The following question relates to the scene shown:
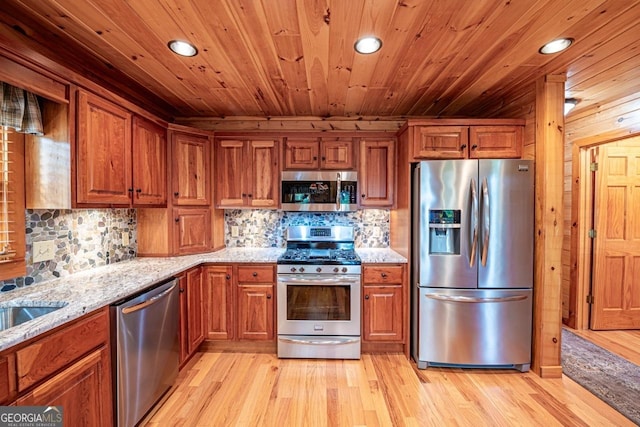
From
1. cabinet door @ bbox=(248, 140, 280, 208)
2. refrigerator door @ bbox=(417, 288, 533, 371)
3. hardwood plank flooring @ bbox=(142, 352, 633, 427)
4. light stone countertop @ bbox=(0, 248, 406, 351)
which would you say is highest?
cabinet door @ bbox=(248, 140, 280, 208)

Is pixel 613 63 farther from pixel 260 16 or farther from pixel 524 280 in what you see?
pixel 260 16

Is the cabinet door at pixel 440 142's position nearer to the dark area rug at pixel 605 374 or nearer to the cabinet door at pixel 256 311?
the cabinet door at pixel 256 311

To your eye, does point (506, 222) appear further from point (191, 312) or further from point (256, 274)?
point (191, 312)

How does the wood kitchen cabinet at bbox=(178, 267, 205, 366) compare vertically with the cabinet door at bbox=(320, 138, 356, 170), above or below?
below

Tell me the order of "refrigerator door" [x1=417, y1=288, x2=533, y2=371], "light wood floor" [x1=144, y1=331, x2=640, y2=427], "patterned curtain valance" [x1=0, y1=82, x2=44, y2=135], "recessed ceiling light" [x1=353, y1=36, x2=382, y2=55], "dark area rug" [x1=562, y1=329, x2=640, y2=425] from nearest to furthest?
"patterned curtain valance" [x1=0, y1=82, x2=44, y2=135]
"recessed ceiling light" [x1=353, y1=36, x2=382, y2=55]
"light wood floor" [x1=144, y1=331, x2=640, y2=427]
"dark area rug" [x1=562, y1=329, x2=640, y2=425]
"refrigerator door" [x1=417, y1=288, x2=533, y2=371]

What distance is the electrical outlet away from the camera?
1.74m

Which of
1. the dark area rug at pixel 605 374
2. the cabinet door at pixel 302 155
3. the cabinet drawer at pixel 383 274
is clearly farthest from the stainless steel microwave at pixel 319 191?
the dark area rug at pixel 605 374

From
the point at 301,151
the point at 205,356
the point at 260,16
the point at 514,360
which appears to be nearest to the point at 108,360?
the point at 205,356

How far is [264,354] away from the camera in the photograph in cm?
265

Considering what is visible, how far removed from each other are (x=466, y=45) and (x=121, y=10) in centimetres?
199

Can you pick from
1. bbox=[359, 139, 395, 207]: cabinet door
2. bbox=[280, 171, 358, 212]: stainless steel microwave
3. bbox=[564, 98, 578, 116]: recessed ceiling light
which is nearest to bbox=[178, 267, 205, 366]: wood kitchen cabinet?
bbox=[280, 171, 358, 212]: stainless steel microwave

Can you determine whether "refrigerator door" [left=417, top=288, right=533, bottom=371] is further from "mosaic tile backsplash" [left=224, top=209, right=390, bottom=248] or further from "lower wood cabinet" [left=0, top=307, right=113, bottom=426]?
"lower wood cabinet" [left=0, top=307, right=113, bottom=426]

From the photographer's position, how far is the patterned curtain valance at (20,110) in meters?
1.42

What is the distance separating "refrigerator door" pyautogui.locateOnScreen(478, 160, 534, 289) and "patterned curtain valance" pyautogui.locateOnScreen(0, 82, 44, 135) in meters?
3.04
